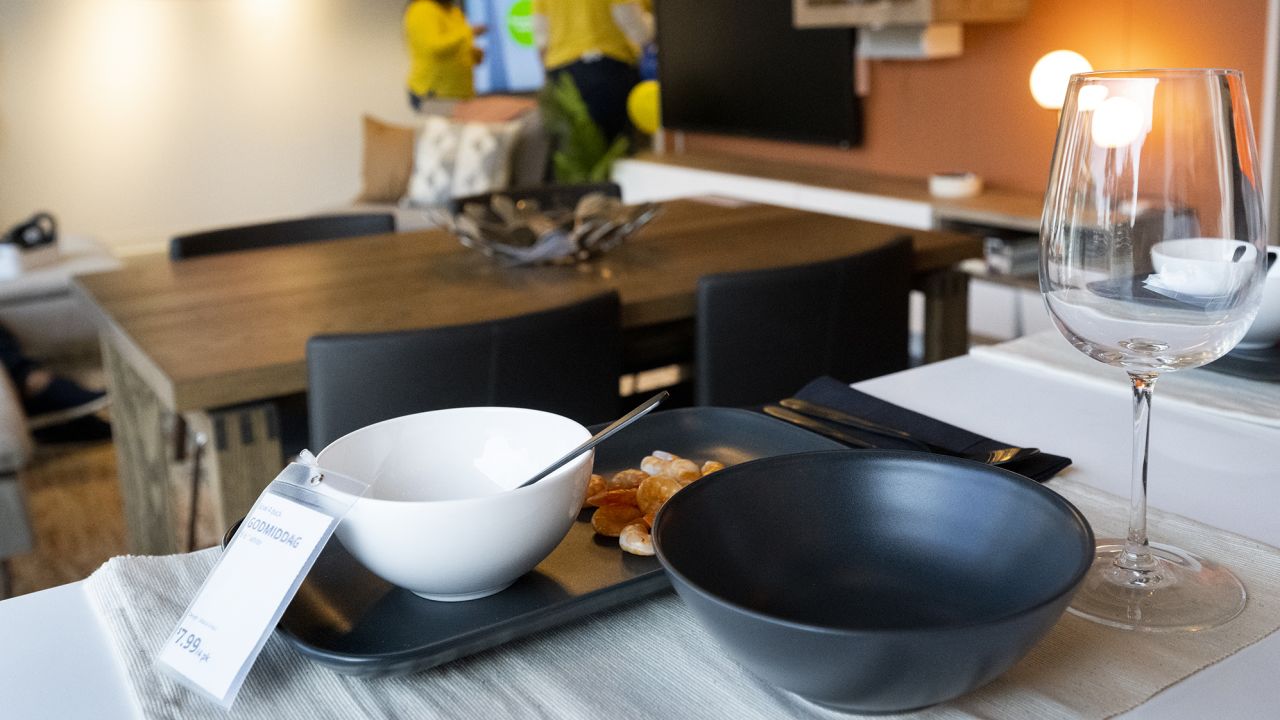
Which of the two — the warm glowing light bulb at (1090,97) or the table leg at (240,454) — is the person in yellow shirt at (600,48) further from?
the warm glowing light bulb at (1090,97)

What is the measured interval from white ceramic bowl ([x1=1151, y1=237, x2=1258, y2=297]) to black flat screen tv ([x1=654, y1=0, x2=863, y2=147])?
3973mm

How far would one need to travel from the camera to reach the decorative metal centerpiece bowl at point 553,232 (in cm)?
199

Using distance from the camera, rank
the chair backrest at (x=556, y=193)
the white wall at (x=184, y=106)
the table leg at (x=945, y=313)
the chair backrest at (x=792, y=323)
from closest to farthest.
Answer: the chair backrest at (x=792, y=323) < the table leg at (x=945, y=313) < the chair backrest at (x=556, y=193) < the white wall at (x=184, y=106)

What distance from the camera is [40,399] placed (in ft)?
11.9

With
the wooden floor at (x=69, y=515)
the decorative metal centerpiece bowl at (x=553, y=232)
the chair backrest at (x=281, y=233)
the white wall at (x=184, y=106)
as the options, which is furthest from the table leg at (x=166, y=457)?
the white wall at (x=184, y=106)

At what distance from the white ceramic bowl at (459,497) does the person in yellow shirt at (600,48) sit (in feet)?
16.6

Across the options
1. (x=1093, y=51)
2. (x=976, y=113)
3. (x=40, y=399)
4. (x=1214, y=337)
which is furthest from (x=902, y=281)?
(x=40, y=399)

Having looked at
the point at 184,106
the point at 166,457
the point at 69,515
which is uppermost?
the point at 184,106

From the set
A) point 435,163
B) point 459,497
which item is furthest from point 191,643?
point 435,163

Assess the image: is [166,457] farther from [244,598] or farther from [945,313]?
[244,598]

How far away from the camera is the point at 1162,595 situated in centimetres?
64

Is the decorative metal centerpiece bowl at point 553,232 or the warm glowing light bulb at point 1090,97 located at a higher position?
the warm glowing light bulb at point 1090,97

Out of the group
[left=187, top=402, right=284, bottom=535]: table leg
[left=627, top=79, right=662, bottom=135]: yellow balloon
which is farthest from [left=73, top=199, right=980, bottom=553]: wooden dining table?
[left=627, top=79, right=662, bottom=135]: yellow balloon

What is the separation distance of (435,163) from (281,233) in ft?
10.5
